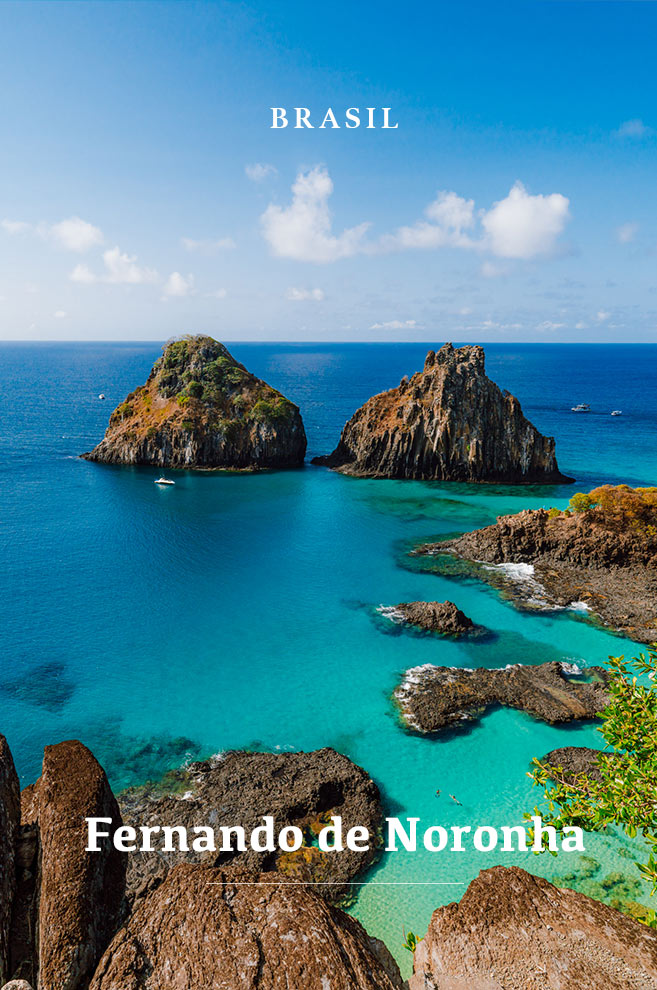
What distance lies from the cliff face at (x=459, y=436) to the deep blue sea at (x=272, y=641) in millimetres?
5479

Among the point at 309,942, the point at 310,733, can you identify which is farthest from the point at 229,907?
the point at 310,733

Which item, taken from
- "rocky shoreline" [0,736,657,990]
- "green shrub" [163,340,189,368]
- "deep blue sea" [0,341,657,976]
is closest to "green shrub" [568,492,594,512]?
"deep blue sea" [0,341,657,976]

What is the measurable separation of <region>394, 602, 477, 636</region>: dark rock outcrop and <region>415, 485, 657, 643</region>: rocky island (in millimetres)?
7350

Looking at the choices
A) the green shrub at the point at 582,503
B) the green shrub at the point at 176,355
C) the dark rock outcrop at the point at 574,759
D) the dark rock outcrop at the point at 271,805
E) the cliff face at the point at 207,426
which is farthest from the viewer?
the green shrub at the point at 176,355

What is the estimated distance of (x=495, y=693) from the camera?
32.8m

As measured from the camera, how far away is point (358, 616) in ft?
143

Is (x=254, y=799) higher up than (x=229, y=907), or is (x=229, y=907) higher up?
(x=229, y=907)

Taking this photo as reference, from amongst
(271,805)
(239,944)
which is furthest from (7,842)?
(271,805)

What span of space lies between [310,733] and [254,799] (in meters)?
6.02

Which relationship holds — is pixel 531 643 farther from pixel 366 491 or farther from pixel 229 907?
pixel 366 491

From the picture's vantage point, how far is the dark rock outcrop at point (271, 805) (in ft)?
72.0

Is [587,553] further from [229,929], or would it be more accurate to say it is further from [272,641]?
[229,929]

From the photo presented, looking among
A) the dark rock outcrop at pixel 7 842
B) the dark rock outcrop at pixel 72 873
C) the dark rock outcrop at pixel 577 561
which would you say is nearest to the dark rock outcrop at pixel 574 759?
the dark rock outcrop at pixel 577 561

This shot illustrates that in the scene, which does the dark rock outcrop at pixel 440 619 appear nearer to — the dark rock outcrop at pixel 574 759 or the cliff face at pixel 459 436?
the dark rock outcrop at pixel 574 759
